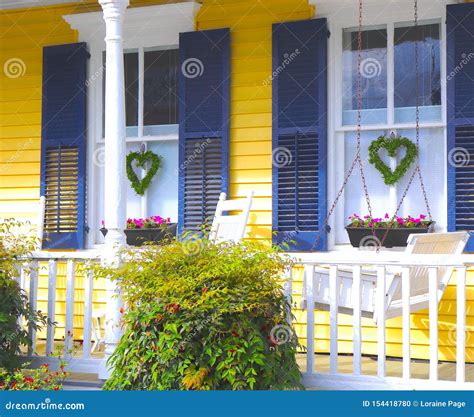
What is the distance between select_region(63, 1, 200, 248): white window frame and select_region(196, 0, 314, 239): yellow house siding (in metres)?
0.46

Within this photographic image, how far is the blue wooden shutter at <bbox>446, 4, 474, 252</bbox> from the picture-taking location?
5.92 m

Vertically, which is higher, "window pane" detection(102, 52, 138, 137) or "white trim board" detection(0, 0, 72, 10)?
"white trim board" detection(0, 0, 72, 10)

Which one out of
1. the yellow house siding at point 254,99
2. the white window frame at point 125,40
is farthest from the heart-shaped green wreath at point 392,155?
the white window frame at point 125,40

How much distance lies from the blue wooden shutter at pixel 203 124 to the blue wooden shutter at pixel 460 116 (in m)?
1.76

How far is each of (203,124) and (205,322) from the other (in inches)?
119

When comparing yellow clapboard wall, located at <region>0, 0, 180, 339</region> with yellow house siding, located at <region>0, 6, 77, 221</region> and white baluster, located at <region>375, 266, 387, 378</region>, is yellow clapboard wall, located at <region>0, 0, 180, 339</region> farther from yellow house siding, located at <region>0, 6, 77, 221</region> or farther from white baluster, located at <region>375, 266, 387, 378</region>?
white baluster, located at <region>375, 266, 387, 378</region>

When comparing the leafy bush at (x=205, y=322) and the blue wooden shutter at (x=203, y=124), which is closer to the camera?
the leafy bush at (x=205, y=322)

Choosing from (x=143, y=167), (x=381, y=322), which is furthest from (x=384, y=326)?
(x=143, y=167)

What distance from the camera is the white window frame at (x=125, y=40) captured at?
6805mm

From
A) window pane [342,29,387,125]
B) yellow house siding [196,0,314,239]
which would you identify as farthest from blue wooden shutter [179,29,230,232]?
window pane [342,29,387,125]

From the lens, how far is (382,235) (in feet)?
19.7

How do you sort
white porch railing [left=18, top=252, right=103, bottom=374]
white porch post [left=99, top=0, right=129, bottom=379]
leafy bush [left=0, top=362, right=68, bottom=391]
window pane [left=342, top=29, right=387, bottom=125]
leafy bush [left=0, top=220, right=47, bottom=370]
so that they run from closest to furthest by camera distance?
leafy bush [left=0, top=362, right=68, bottom=391]
leafy bush [left=0, top=220, right=47, bottom=370]
white porch post [left=99, top=0, right=129, bottom=379]
white porch railing [left=18, top=252, right=103, bottom=374]
window pane [left=342, top=29, right=387, bottom=125]

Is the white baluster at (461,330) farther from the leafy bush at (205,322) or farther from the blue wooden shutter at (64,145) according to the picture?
the blue wooden shutter at (64,145)

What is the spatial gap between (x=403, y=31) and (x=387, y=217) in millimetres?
1452
